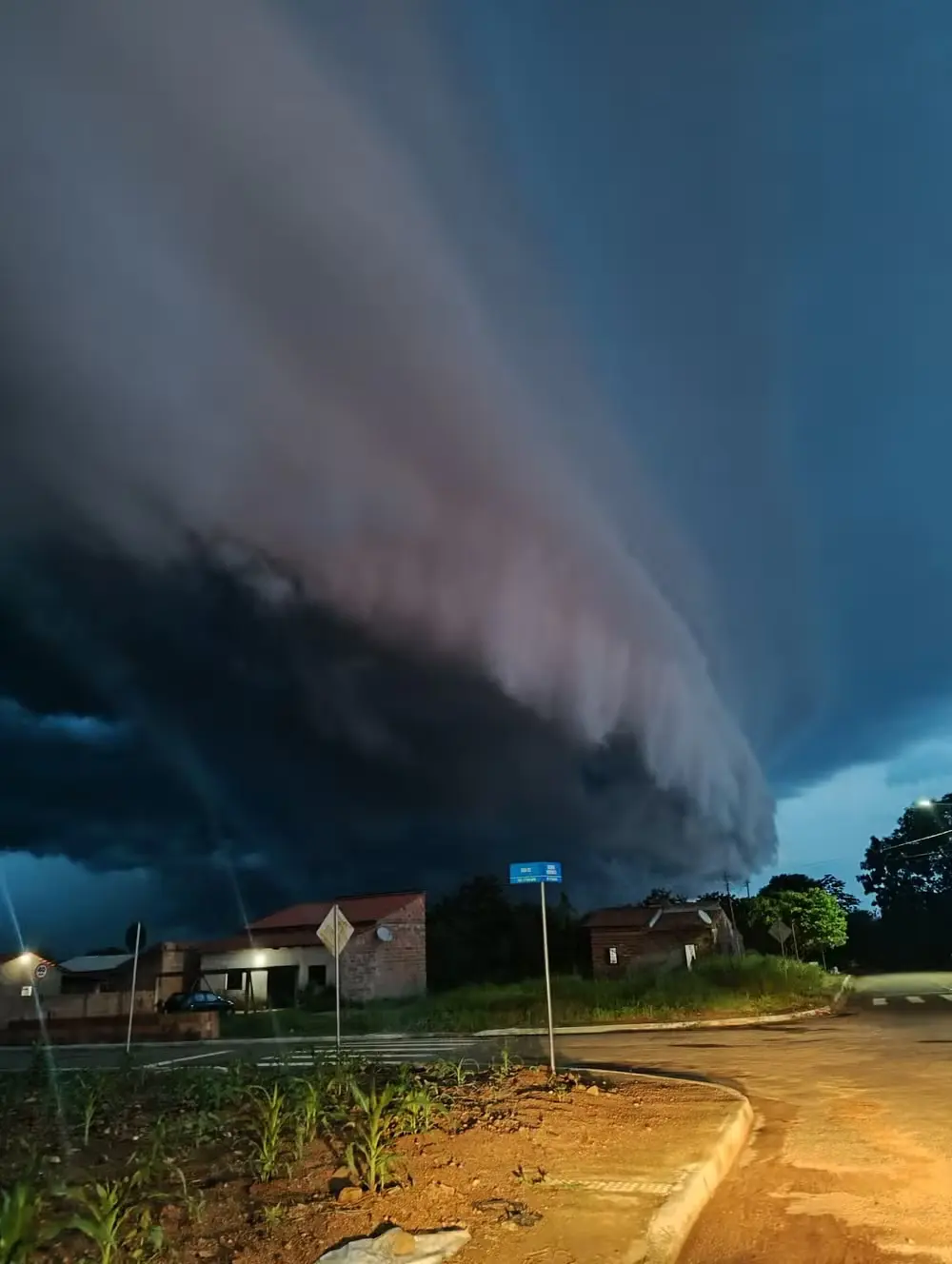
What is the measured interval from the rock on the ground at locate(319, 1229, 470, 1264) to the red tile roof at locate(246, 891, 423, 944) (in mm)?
37801

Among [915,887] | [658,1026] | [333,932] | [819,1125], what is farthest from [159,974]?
[915,887]

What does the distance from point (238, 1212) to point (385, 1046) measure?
55.8 feet

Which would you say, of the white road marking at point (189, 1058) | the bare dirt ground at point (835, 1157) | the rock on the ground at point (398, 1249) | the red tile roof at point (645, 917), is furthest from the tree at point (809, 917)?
the rock on the ground at point (398, 1249)

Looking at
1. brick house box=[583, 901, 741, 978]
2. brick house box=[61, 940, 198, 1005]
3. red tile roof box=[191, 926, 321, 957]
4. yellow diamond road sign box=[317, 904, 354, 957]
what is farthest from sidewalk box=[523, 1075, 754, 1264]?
brick house box=[583, 901, 741, 978]

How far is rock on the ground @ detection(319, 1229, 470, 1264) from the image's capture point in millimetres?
4910

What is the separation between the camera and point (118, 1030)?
30453 mm

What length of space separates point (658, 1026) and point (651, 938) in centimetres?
2532

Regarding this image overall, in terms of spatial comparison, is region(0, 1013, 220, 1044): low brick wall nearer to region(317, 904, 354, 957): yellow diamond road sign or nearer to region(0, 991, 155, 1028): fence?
region(0, 991, 155, 1028): fence

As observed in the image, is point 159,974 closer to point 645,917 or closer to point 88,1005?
point 88,1005

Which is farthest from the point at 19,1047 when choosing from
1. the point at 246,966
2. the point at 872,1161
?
the point at 872,1161

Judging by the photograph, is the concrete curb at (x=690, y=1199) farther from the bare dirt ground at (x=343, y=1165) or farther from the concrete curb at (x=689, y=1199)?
the bare dirt ground at (x=343, y=1165)

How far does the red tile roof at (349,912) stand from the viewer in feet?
141

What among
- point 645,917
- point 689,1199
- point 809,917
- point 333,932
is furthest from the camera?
point 809,917

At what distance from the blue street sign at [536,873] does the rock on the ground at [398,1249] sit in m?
7.23
